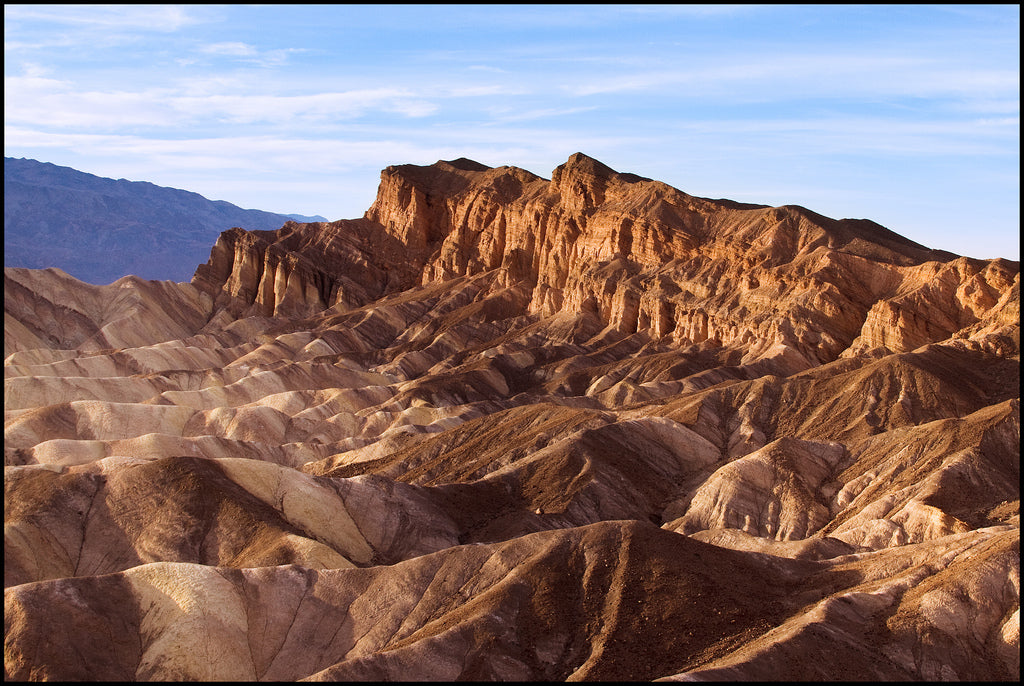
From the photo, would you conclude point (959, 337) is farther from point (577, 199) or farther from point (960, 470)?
point (577, 199)

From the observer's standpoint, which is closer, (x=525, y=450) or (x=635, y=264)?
(x=525, y=450)

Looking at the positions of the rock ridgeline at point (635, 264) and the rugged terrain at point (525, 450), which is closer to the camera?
the rugged terrain at point (525, 450)

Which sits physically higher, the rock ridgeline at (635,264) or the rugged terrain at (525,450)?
the rock ridgeline at (635,264)

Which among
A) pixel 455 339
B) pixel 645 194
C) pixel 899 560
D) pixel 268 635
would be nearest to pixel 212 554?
pixel 268 635

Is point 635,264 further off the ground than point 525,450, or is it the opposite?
point 635,264
